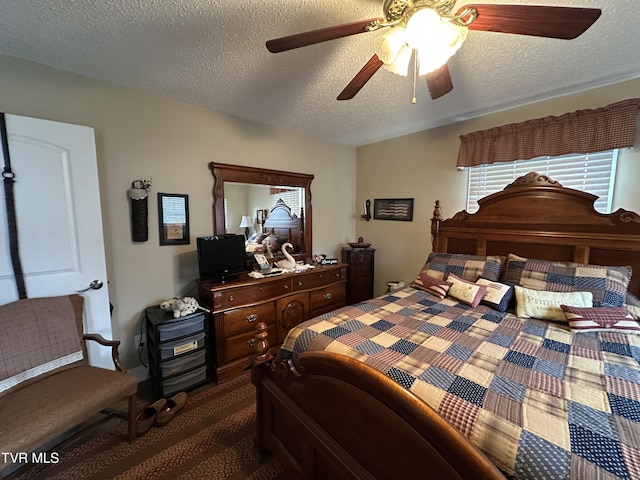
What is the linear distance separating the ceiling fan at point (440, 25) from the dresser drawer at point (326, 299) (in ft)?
7.65

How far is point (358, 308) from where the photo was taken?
185 cm

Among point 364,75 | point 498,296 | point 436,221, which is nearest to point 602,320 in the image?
point 498,296

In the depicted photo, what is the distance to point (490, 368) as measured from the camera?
1.14 metres

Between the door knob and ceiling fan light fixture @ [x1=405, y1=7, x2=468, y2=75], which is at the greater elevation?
ceiling fan light fixture @ [x1=405, y1=7, x2=468, y2=75]

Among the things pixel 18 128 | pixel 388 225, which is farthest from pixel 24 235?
pixel 388 225

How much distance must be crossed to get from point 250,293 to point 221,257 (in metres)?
0.43

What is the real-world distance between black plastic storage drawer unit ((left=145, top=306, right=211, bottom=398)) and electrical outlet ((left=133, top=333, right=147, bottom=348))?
13 cm

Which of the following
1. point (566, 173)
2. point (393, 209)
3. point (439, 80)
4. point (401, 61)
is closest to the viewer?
point (401, 61)

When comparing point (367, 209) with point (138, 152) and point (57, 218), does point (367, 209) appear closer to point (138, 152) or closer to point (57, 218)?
point (138, 152)

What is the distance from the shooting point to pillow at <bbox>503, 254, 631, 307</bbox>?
1.69 metres

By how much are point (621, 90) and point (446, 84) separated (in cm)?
165

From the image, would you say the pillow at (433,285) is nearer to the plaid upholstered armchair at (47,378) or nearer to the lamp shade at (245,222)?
the lamp shade at (245,222)

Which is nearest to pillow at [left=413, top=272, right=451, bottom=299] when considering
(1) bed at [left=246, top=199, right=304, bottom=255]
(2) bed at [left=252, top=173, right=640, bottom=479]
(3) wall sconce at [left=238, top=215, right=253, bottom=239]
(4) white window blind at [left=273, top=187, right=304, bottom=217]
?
(2) bed at [left=252, top=173, right=640, bottom=479]

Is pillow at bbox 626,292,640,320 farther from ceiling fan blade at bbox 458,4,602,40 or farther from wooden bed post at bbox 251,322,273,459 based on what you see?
wooden bed post at bbox 251,322,273,459
